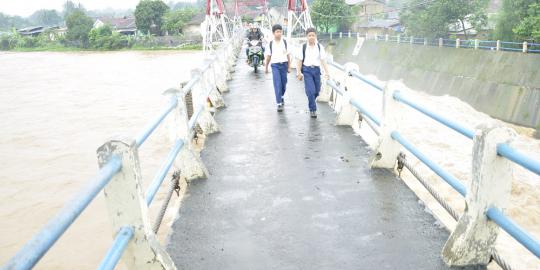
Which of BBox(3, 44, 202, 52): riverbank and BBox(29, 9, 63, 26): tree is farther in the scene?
BBox(29, 9, 63, 26): tree

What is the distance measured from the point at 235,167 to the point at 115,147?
2.83 meters

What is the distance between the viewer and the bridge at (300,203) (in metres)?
2.53

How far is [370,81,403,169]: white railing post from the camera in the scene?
4.56m

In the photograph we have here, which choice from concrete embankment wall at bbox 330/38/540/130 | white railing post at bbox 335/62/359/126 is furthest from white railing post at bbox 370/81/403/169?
concrete embankment wall at bbox 330/38/540/130

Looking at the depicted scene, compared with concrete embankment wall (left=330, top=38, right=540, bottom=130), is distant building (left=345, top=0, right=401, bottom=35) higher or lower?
higher

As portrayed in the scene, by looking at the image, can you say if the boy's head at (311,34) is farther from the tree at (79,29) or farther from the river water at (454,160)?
the tree at (79,29)

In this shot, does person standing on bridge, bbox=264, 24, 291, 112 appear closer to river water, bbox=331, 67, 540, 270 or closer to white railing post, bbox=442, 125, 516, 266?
river water, bbox=331, 67, 540, 270

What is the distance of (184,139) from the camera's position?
4602 mm

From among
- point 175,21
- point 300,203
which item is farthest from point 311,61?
point 175,21

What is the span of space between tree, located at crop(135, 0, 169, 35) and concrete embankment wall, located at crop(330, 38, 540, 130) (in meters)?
46.5

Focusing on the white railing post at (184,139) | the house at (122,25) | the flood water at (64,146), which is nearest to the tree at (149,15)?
the house at (122,25)

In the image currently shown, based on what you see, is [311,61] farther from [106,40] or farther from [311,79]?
[106,40]

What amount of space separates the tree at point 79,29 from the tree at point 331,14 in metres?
38.2

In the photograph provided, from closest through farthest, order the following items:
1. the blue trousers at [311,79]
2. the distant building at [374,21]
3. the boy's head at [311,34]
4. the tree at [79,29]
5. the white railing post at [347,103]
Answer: the white railing post at [347,103]
the boy's head at [311,34]
the blue trousers at [311,79]
the distant building at [374,21]
the tree at [79,29]
